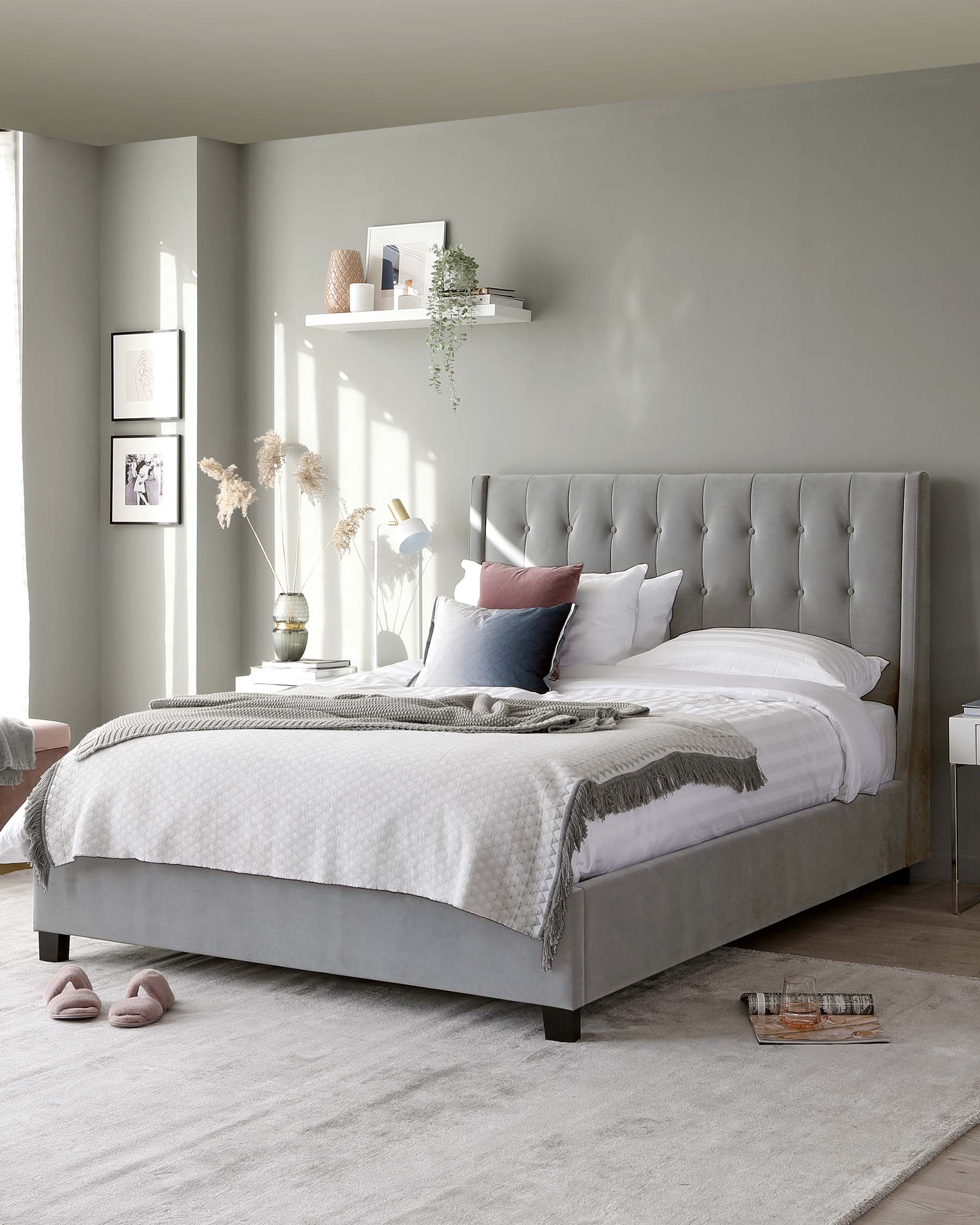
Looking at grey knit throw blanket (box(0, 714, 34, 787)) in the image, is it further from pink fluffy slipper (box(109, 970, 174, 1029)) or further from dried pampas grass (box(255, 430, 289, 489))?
pink fluffy slipper (box(109, 970, 174, 1029))

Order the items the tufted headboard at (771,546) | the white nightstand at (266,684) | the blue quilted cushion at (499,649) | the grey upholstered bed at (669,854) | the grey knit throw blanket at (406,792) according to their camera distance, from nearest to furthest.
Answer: the grey knit throw blanket at (406,792) < the grey upholstered bed at (669,854) < the blue quilted cushion at (499,649) < the tufted headboard at (771,546) < the white nightstand at (266,684)

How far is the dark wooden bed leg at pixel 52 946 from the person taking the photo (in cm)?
380

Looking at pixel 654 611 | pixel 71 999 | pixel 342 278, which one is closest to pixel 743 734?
pixel 654 611

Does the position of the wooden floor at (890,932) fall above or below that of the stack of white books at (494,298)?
below

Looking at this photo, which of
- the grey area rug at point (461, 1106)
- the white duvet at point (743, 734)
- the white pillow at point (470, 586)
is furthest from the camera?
the white pillow at point (470, 586)

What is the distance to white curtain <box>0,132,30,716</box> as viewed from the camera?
587cm

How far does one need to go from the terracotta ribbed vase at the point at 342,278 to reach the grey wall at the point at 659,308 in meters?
0.18

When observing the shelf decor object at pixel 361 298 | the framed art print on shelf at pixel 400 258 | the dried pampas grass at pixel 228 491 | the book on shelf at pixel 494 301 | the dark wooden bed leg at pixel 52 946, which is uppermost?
the framed art print on shelf at pixel 400 258

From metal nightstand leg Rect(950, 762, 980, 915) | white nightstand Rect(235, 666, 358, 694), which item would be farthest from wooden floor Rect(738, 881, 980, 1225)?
white nightstand Rect(235, 666, 358, 694)

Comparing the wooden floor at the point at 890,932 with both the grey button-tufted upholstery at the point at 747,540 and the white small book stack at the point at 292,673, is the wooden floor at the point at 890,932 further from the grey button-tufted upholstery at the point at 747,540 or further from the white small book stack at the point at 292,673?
the white small book stack at the point at 292,673

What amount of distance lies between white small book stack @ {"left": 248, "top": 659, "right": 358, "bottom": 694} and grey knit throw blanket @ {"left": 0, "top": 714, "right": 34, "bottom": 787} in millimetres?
832

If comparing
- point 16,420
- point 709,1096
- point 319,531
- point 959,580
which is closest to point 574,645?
point 959,580

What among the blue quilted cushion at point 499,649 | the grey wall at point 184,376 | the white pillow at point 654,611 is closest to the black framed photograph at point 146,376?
the grey wall at point 184,376

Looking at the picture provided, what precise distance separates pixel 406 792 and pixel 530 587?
66.2 inches
